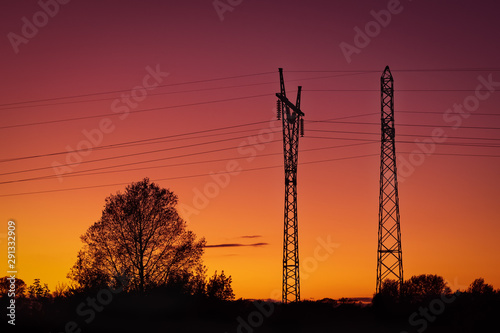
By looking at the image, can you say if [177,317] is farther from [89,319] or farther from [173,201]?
[173,201]

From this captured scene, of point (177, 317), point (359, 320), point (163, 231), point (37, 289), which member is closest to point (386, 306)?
point (359, 320)

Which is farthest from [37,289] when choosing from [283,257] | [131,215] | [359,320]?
[359,320]

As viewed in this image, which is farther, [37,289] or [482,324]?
[37,289]

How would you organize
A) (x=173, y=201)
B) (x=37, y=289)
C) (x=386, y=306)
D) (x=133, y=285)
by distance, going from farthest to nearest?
(x=173, y=201), (x=133, y=285), (x=37, y=289), (x=386, y=306)

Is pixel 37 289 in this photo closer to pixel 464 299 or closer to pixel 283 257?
pixel 283 257

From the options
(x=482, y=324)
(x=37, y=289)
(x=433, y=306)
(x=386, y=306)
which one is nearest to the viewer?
(x=482, y=324)

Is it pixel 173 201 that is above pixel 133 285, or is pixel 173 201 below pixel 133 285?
above

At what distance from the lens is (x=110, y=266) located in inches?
3164

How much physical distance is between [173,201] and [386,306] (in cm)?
2697

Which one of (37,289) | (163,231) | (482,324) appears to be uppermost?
(163,231)

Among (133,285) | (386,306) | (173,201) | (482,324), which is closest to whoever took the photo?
(482,324)

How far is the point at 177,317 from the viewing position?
7175 cm

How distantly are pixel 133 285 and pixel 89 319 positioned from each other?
9.95 metres

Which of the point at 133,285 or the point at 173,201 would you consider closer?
the point at 133,285
